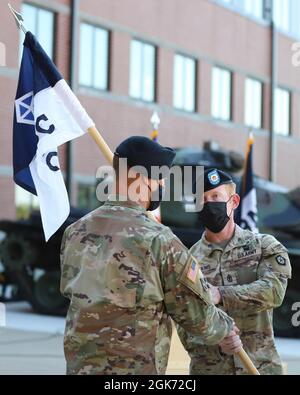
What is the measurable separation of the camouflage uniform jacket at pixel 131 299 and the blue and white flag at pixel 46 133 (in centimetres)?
128

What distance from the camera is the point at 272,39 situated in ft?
96.6

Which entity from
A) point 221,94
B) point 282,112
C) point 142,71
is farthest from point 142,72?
point 282,112

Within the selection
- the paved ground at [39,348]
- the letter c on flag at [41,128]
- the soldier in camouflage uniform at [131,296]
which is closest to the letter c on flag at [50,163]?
the letter c on flag at [41,128]

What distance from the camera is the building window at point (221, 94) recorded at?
1044 inches

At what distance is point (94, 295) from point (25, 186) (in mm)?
1602

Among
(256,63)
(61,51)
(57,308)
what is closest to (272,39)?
(256,63)

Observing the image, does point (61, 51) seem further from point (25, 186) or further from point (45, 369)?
point (25, 186)

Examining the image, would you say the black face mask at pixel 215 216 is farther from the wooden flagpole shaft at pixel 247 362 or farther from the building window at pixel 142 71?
the building window at pixel 142 71

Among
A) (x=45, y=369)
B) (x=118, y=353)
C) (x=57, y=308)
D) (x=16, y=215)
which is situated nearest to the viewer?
(x=118, y=353)

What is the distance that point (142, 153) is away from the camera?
3.23 m

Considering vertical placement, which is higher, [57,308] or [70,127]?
[70,127]

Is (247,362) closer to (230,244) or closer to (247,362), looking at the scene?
(247,362)

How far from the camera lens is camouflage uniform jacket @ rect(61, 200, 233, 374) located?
3.10 m

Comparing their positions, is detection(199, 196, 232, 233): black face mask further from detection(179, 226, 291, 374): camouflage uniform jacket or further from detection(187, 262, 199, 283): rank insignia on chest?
detection(187, 262, 199, 283): rank insignia on chest
